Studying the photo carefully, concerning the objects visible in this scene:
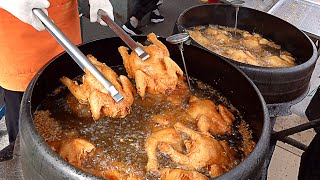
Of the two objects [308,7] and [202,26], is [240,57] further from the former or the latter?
[308,7]

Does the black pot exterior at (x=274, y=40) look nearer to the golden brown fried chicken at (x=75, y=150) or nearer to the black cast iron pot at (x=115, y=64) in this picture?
the black cast iron pot at (x=115, y=64)

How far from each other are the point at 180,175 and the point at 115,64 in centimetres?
85

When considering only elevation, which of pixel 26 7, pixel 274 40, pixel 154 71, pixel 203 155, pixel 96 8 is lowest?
pixel 274 40

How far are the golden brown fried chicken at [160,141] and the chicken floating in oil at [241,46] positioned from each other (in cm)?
89

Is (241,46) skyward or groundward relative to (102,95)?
groundward

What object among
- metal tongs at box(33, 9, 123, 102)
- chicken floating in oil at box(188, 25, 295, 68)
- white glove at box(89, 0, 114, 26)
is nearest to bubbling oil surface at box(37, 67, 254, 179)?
metal tongs at box(33, 9, 123, 102)

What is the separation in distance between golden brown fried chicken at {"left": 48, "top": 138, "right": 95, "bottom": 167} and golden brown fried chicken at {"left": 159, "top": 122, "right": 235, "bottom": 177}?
268 mm

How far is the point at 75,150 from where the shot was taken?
134 cm

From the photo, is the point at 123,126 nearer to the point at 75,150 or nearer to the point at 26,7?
the point at 75,150

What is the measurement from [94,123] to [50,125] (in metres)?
0.17

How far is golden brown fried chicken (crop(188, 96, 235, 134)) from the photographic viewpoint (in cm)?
154

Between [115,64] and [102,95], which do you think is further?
[115,64]

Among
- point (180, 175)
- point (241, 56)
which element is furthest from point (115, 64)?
point (180, 175)

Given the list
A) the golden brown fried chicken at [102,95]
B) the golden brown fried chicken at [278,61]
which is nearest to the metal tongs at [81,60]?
the golden brown fried chicken at [102,95]
